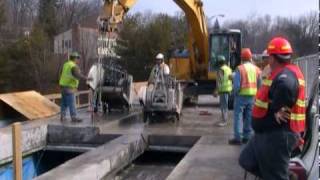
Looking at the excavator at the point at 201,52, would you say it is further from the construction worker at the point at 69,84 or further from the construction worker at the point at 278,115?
the construction worker at the point at 278,115

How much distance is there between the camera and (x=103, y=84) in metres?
15.7

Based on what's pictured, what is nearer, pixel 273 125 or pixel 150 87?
pixel 273 125

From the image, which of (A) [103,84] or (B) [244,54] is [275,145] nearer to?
(B) [244,54]

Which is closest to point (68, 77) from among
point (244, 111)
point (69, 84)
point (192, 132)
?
point (69, 84)

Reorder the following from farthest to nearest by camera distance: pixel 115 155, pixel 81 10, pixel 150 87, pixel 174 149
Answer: pixel 81 10, pixel 150 87, pixel 174 149, pixel 115 155

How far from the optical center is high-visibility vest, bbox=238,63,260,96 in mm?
10395

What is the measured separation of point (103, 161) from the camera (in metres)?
9.89

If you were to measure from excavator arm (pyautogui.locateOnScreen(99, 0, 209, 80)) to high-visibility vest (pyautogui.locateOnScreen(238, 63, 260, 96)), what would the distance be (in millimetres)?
4763

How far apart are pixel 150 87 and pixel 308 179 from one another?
345 inches

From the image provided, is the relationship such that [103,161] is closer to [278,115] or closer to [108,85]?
[278,115]

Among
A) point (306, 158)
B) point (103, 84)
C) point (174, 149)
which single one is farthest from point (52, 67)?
point (306, 158)

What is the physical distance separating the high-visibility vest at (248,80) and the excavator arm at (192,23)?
476 cm

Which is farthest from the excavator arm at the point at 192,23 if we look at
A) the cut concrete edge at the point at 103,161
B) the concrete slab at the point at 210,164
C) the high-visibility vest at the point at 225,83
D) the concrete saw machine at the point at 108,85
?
the concrete slab at the point at 210,164

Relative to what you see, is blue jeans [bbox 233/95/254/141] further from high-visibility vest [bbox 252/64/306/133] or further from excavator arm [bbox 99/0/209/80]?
excavator arm [bbox 99/0/209/80]
